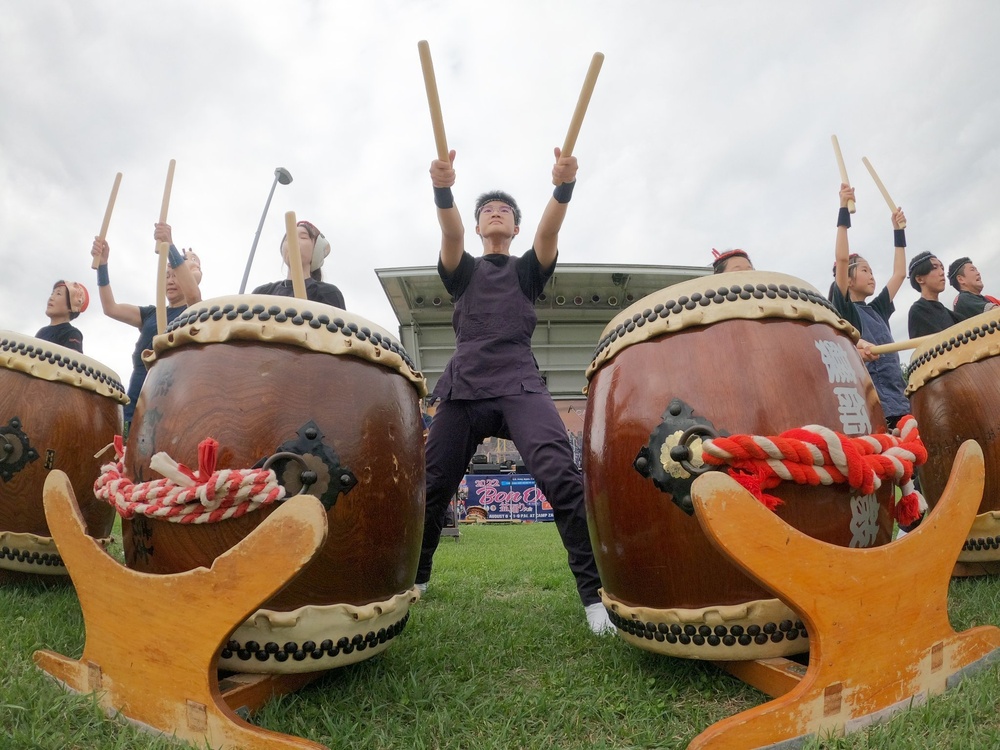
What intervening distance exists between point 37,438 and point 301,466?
146 centimetres

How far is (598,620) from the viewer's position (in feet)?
6.86

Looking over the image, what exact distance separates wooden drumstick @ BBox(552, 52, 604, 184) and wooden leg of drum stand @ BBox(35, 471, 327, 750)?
4.52ft

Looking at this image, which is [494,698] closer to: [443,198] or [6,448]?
[443,198]

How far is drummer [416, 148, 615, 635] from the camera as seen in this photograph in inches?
84.6

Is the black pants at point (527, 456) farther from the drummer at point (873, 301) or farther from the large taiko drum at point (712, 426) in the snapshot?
the drummer at point (873, 301)

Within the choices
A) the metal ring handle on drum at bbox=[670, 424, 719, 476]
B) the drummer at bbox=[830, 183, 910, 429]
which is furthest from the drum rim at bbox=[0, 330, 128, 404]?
the drummer at bbox=[830, 183, 910, 429]

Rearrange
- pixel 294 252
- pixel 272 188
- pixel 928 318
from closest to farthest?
pixel 294 252 → pixel 928 318 → pixel 272 188

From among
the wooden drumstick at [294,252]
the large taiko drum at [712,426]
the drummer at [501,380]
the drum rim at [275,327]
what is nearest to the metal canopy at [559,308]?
the drummer at [501,380]

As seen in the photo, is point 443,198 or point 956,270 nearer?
point 443,198

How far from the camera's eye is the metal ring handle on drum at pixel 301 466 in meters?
1.37

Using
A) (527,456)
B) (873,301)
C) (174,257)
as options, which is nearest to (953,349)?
(527,456)

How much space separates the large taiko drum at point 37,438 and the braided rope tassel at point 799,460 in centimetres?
221

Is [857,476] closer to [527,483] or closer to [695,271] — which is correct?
[527,483]

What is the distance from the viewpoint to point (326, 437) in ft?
4.72
